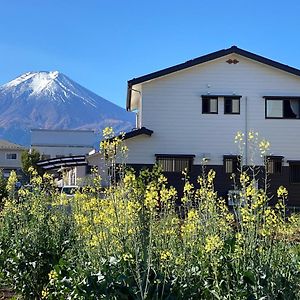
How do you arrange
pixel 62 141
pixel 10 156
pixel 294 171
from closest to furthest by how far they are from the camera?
pixel 294 171
pixel 10 156
pixel 62 141

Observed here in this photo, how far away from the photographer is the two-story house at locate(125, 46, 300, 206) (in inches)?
1001

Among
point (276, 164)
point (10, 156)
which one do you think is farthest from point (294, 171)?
point (10, 156)

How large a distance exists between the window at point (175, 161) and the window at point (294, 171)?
4626mm

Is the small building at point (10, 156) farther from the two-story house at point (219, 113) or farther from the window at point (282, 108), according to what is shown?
the window at point (282, 108)

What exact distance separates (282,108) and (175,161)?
5.60 meters

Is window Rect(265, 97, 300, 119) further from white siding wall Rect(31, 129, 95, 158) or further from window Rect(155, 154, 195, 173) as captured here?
white siding wall Rect(31, 129, 95, 158)

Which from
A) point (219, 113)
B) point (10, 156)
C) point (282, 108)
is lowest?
point (10, 156)

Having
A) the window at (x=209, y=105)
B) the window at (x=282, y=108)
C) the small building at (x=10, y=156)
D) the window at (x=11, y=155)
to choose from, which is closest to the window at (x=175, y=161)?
the window at (x=209, y=105)

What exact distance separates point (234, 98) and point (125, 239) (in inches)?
866

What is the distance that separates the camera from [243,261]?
4.13m

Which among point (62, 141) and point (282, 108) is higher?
point (62, 141)

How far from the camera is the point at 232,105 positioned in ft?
84.4

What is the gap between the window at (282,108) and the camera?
2578 centimetres

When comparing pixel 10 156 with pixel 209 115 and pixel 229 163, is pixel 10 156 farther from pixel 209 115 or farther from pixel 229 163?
pixel 229 163
